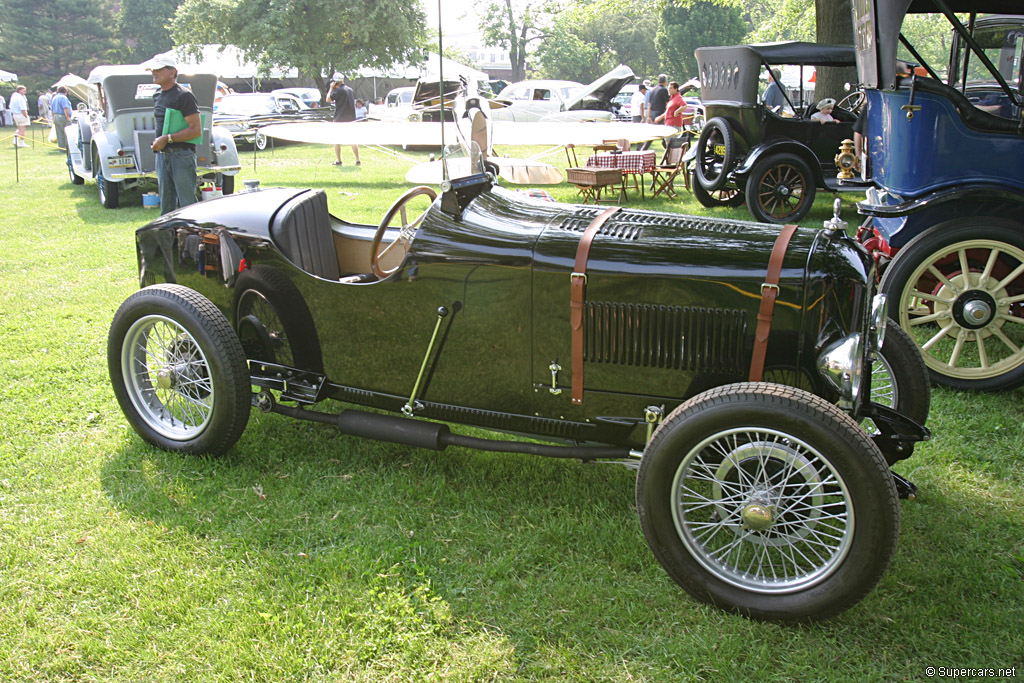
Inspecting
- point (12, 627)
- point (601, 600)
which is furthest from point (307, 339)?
point (601, 600)

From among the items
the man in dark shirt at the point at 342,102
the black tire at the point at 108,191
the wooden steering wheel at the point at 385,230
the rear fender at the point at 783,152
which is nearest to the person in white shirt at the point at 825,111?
the rear fender at the point at 783,152

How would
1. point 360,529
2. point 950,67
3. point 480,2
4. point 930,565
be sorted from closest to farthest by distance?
1. point 930,565
2. point 360,529
3. point 950,67
4. point 480,2

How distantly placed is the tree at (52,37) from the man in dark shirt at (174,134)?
4710 cm

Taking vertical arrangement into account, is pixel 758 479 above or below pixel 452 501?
above

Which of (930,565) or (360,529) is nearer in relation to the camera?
(930,565)

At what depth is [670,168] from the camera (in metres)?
12.0

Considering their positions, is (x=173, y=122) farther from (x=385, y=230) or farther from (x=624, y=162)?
(x=624, y=162)

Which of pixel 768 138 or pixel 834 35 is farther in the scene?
pixel 834 35

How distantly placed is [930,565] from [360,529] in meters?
2.22

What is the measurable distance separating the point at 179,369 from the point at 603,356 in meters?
2.04

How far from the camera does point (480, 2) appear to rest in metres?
58.3

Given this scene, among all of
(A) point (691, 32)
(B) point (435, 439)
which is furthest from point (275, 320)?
(A) point (691, 32)

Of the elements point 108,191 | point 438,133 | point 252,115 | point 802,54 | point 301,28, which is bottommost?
point 108,191

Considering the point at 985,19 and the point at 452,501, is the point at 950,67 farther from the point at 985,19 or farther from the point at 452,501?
the point at 452,501
